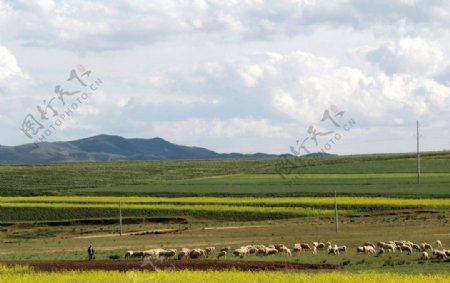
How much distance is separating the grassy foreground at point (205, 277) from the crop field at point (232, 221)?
6cm

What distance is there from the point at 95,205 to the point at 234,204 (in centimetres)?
1538

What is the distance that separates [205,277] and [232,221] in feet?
157

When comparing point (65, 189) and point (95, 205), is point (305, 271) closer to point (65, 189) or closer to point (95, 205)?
point (95, 205)

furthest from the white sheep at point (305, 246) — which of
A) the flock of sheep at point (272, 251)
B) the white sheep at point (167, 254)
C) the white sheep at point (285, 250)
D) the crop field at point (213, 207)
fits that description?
the crop field at point (213, 207)

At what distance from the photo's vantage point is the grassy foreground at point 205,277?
39656 mm

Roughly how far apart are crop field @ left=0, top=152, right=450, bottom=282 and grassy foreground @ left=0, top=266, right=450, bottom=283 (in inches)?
2.4

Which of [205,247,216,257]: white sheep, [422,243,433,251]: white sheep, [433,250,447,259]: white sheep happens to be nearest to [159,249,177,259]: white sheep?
[205,247,216,257]: white sheep

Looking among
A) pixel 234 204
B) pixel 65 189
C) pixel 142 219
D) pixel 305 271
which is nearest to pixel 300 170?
pixel 65 189

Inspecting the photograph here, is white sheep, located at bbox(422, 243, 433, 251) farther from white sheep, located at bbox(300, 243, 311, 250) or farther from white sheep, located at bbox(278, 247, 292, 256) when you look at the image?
white sheep, located at bbox(278, 247, 292, 256)

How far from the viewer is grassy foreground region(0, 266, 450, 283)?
3966cm

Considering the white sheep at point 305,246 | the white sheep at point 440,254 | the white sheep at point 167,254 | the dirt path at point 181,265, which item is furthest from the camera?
the white sheep at point 305,246

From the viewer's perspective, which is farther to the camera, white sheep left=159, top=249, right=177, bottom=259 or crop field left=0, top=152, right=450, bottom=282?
white sheep left=159, top=249, right=177, bottom=259

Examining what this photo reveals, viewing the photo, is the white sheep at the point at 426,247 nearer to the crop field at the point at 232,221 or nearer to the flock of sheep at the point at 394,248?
the flock of sheep at the point at 394,248

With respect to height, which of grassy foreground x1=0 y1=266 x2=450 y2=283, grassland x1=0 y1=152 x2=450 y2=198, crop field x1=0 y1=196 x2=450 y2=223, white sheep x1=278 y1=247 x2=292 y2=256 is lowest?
white sheep x1=278 y1=247 x2=292 y2=256
